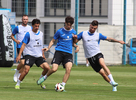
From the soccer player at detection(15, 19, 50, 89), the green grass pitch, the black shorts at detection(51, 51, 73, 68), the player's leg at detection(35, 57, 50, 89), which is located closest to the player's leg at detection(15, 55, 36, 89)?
the soccer player at detection(15, 19, 50, 89)

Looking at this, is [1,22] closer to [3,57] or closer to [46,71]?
[3,57]

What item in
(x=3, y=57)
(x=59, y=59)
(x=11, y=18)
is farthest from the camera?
(x=11, y=18)

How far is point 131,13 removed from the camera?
17.9m

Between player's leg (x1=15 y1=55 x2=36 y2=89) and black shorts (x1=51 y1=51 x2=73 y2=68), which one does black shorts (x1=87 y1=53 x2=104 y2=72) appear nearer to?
black shorts (x1=51 y1=51 x2=73 y2=68)

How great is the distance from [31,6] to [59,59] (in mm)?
10697

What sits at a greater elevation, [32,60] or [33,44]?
[33,44]

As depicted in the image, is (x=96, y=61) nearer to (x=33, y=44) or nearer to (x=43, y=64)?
(x=43, y=64)

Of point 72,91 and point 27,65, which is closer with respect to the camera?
point 72,91

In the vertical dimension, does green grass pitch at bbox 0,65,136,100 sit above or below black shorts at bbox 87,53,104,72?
below

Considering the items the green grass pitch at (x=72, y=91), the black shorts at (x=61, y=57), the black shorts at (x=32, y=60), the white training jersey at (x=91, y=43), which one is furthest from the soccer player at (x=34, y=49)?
the white training jersey at (x=91, y=43)

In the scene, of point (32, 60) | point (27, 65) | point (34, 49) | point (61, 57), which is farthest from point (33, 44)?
point (61, 57)

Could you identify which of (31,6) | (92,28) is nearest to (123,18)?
(31,6)

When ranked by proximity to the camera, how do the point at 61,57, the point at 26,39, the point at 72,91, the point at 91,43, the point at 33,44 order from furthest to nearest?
the point at 91,43 → the point at 33,44 → the point at 26,39 → the point at 61,57 → the point at 72,91

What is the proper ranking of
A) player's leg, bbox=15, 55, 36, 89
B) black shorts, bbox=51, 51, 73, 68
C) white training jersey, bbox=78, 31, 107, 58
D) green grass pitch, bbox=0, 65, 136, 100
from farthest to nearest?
white training jersey, bbox=78, 31, 107, 58, player's leg, bbox=15, 55, 36, 89, black shorts, bbox=51, 51, 73, 68, green grass pitch, bbox=0, 65, 136, 100
